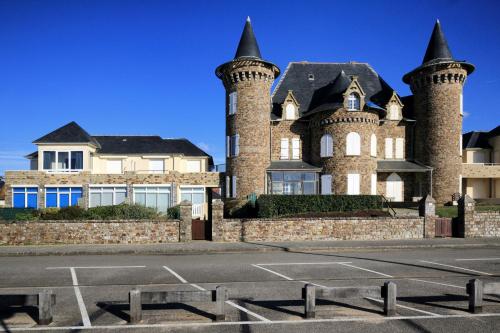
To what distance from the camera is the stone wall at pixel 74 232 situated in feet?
51.7

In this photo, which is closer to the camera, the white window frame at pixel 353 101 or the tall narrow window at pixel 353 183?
the tall narrow window at pixel 353 183

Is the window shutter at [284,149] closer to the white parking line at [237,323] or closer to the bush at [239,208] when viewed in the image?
the bush at [239,208]

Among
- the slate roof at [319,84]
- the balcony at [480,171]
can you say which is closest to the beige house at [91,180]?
the slate roof at [319,84]

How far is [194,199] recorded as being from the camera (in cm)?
2944

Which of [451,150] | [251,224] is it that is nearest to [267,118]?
[251,224]

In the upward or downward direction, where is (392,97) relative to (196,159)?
upward

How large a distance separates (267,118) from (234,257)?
639 inches

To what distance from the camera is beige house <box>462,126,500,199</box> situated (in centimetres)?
3027

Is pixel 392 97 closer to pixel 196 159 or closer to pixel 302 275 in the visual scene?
pixel 196 159

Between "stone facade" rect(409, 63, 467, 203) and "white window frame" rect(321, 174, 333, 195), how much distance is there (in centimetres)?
893

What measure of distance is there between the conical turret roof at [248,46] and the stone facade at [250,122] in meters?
0.89

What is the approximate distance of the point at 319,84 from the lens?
30.9m

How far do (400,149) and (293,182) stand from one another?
34.1ft

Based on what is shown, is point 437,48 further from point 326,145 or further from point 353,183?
point 353,183
